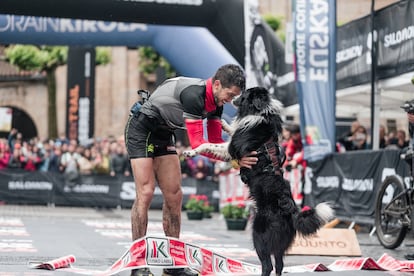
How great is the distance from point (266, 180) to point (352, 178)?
7.83 meters

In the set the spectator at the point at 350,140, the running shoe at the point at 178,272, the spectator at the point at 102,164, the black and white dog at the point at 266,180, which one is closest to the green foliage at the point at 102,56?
the spectator at the point at 102,164

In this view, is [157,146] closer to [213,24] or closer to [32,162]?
[213,24]

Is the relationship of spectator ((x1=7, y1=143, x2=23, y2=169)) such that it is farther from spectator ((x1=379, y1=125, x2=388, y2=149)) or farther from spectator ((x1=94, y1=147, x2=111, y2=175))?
spectator ((x1=379, y1=125, x2=388, y2=149))

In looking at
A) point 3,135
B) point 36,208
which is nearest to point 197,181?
point 36,208

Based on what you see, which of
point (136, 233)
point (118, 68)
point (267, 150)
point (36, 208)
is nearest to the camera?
point (267, 150)

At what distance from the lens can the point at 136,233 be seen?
8.29 meters

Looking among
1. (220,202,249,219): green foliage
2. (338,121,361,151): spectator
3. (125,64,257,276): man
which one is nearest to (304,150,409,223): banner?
(220,202,249,219): green foliage

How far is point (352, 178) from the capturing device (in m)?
15.3

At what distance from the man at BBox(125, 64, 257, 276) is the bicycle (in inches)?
160

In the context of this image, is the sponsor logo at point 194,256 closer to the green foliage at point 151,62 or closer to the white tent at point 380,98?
the white tent at point 380,98

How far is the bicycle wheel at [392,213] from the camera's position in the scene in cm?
1170

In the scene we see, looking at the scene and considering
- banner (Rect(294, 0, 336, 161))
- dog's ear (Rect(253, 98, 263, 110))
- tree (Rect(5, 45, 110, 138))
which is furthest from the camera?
tree (Rect(5, 45, 110, 138))

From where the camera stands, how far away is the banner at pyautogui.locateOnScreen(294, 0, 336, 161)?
52.0ft

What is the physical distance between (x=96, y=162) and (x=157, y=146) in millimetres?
16849
